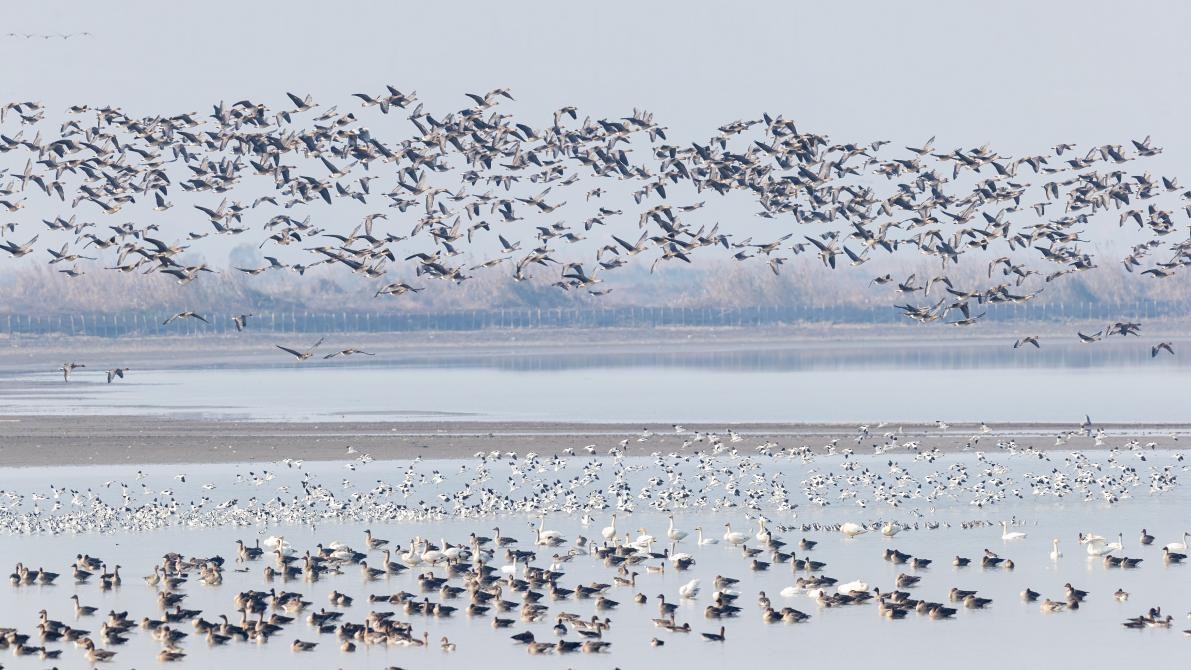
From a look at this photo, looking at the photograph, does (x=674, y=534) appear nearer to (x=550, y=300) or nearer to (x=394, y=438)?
(x=394, y=438)

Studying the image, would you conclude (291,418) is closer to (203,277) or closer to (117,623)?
(117,623)

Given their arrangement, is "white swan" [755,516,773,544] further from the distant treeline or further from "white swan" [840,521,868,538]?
the distant treeline

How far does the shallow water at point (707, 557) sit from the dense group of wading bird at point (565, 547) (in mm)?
111

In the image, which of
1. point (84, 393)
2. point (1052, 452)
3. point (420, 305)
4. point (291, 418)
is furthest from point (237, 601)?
point (420, 305)

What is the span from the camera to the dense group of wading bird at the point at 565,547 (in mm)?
24734

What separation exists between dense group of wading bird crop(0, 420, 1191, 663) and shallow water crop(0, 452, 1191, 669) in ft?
0.36

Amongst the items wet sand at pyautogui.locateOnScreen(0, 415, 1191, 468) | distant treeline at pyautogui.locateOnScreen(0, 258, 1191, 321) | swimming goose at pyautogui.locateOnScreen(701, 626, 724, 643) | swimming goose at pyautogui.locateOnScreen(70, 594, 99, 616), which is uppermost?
distant treeline at pyautogui.locateOnScreen(0, 258, 1191, 321)

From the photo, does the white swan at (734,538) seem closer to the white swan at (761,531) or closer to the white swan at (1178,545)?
the white swan at (761,531)

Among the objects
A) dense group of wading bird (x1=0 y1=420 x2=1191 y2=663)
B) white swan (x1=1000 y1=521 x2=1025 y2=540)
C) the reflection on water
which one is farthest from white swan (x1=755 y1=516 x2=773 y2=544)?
the reflection on water

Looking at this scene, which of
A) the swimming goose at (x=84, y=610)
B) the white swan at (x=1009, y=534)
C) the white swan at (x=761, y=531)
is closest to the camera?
the swimming goose at (x=84, y=610)

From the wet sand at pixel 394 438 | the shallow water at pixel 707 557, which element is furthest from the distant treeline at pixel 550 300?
the shallow water at pixel 707 557

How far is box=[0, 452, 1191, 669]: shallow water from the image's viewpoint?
77.4ft

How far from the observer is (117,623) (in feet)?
78.9

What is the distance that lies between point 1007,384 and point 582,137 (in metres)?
31.7
